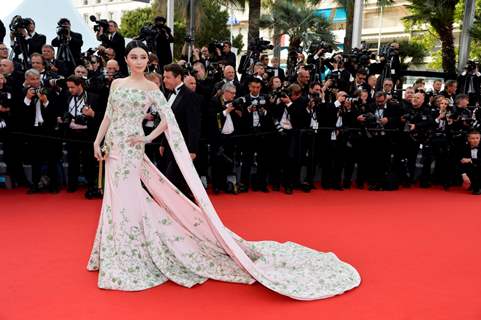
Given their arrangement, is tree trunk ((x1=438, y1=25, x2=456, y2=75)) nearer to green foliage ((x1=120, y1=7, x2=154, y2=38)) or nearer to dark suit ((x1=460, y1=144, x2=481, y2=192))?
dark suit ((x1=460, y1=144, x2=481, y2=192))

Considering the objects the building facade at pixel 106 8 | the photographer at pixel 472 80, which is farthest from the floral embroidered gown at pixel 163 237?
the building facade at pixel 106 8

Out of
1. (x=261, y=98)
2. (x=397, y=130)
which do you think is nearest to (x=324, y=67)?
(x=397, y=130)

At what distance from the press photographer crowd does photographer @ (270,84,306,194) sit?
0.01 m

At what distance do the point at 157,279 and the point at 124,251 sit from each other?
0.30 m

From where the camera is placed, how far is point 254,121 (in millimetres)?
6711

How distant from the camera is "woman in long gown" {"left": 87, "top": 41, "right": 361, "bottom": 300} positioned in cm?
346

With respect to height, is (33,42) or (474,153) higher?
(33,42)

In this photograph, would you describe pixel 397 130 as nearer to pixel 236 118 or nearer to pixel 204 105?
pixel 236 118

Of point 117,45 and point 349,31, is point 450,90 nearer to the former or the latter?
point 117,45

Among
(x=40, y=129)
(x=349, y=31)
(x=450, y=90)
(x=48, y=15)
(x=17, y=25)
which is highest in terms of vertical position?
(x=349, y=31)

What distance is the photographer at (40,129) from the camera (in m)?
6.07

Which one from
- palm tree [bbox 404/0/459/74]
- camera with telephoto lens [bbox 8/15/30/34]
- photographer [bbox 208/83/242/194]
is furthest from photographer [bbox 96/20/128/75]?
palm tree [bbox 404/0/459/74]

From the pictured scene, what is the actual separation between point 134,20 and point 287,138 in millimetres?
28348

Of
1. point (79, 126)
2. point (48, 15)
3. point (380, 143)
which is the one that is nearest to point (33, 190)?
point (79, 126)
